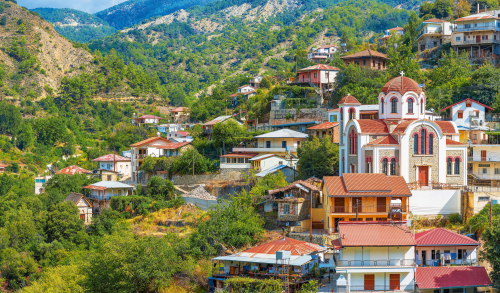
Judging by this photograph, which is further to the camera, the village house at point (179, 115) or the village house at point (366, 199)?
the village house at point (179, 115)

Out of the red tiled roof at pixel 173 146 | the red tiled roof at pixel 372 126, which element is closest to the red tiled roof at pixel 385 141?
the red tiled roof at pixel 372 126

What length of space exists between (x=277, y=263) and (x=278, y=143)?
26.5 meters

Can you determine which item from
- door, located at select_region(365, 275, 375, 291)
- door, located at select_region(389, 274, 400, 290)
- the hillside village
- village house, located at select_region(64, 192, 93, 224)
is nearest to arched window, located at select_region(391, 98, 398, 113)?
the hillside village

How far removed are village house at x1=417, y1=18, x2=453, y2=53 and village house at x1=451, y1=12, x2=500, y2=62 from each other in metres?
3.58

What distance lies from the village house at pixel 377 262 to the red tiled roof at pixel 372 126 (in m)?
12.9

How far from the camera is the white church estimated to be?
40781 mm

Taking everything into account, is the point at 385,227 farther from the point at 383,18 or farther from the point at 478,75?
the point at 383,18

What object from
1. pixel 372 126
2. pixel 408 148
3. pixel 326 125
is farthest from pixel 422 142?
pixel 326 125

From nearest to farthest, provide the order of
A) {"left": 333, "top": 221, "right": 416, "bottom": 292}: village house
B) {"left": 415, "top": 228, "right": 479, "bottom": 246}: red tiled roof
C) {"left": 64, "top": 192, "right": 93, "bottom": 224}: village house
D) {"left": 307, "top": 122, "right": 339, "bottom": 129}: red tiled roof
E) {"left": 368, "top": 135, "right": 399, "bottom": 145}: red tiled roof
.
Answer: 1. {"left": 333, "top": 221, "right": 416, "bottom": 292}: village house
2. {"left": 415, "top": 228, "right": 479, "bottom": 246}: red tiled roof
3. {"left": 368, "top": 135, "right": 399, "bottom": 145}: red tiled roof
4. {"left": 307, "top": 122, "right": 339, "bottom": 129}: red tiled roof
5. {"left": 64, "top": 192, "right": 93, "bottom": 224}: village house

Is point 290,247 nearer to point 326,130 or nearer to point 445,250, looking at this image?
point 445,250

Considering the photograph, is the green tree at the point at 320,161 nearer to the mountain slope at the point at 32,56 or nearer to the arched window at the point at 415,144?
the arched window at the point at 415,144

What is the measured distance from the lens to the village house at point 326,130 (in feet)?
175

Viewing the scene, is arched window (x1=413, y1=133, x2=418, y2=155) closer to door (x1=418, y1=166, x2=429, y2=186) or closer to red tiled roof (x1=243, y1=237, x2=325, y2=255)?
door (x1=418, y1=166, x2=429, y2=186)

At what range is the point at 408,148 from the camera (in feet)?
134
